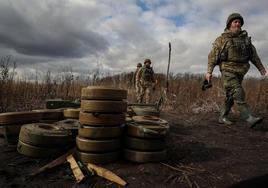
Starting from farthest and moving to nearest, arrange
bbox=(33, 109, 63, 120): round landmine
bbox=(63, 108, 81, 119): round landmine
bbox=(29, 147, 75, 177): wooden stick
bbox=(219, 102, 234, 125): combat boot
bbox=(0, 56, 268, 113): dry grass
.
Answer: bbox=(0, 56, 268, 113): dry grass → bbox=(219, 102, 234, 125): combat boot → bbox=(63, 108, 81, 119): round landmine → bbox=(33, 109, 63, 120): round landmine → bbox=(29, 147, 75, 177): wooden stick

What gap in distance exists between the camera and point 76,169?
10.9 ft

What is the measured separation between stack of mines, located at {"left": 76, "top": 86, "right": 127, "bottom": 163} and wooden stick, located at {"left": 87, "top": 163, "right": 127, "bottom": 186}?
0.63 ft

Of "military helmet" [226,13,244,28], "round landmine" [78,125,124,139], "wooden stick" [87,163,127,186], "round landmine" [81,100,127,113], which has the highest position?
"military helmet" [226,13,244,28]

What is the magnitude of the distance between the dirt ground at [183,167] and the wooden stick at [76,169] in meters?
0.07

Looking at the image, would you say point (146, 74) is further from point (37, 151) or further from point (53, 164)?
point (53, 164)

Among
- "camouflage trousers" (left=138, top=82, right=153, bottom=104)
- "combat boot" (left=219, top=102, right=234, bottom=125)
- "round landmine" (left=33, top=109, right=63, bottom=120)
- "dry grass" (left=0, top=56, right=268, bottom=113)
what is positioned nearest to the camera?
"round landmine" (left=33, top=109, right=63, bottom=120)

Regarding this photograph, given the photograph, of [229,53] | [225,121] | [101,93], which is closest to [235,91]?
[229,53]

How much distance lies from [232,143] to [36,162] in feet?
10.8

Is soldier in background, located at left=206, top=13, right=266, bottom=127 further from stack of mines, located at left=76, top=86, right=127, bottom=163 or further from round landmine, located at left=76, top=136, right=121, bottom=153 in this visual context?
round landmine, located at left=76, top=136, right=121, bottom=153

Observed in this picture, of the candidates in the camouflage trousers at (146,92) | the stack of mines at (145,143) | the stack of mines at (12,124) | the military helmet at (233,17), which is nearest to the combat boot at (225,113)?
the military helmet at (233,17)

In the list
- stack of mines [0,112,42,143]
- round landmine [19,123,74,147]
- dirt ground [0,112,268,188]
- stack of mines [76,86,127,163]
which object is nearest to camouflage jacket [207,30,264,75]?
dirt ground [0,112,268,188]

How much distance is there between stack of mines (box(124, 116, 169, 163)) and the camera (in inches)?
144

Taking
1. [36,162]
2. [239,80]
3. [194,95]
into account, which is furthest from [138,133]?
[194,95]

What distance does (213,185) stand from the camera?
3137mm
